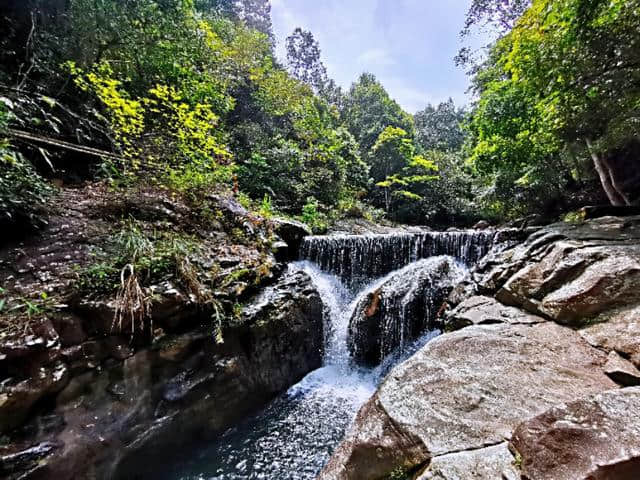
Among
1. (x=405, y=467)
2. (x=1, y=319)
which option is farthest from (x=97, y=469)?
(x=405, y=467)

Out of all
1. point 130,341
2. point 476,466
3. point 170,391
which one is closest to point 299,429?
point 170,391

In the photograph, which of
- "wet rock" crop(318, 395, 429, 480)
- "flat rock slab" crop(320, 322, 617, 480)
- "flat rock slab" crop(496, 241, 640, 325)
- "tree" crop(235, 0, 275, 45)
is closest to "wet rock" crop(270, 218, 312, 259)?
"flat rock slab" crop(496, 241, 640, 325)

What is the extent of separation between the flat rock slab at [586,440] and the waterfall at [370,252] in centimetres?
509

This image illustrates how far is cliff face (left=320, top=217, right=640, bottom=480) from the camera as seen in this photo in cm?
113

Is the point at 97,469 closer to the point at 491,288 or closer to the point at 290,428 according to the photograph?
the point at 290,428

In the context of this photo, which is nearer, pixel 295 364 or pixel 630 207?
pixel 295 364

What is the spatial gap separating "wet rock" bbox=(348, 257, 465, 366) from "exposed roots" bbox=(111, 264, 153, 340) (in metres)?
3.34

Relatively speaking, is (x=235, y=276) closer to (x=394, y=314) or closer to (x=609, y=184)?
(x=394, y=314)

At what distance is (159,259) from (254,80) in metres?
11.2

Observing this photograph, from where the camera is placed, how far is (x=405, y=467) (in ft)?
4.87

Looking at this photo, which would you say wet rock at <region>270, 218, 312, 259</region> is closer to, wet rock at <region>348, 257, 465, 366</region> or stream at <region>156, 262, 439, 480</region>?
stream at <region>156, 262, 439, 480</region>

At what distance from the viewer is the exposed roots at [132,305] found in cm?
273

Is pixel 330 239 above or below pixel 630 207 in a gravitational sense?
below

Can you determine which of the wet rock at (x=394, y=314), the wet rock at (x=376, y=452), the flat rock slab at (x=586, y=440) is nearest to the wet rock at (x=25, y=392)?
the wet rock at (x=376, y=452)
